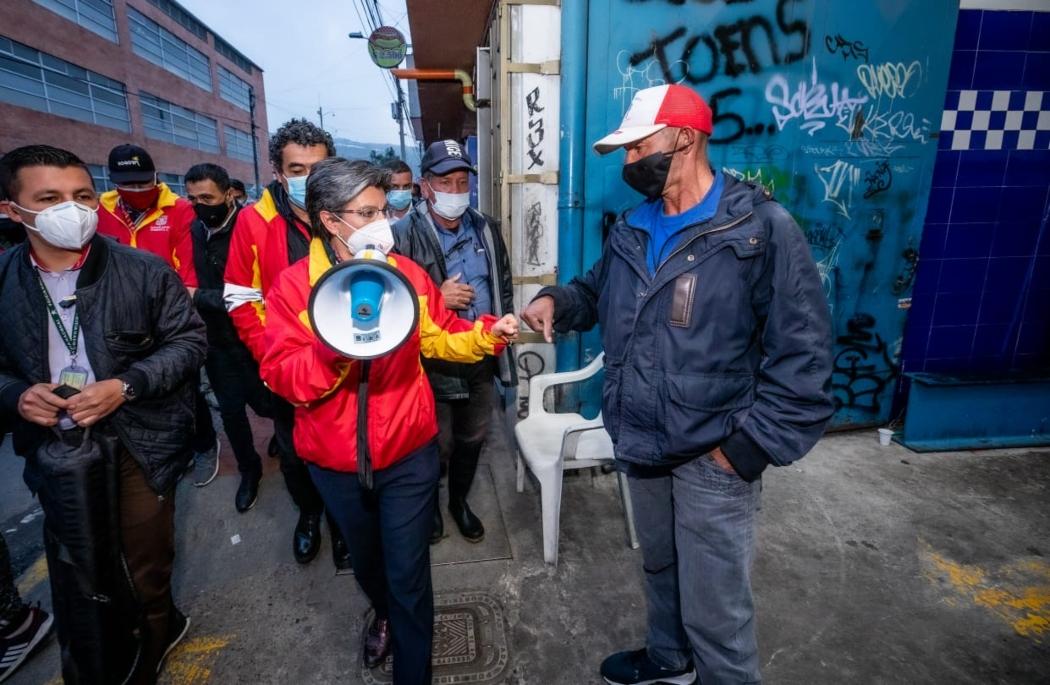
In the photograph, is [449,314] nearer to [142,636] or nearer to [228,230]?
[142,636]

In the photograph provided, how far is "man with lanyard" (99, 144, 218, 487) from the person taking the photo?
3445mm

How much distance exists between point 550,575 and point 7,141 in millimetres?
25175

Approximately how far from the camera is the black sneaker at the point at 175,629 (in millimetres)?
2339

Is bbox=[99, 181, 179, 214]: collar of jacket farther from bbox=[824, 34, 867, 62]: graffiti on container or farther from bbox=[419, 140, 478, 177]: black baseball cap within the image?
bbox=[824, 34, 867, 62]: graffiti on container

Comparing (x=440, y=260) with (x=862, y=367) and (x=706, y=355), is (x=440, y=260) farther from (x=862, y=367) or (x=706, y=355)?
(x=862, y=367)

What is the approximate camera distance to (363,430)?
1.70 metres

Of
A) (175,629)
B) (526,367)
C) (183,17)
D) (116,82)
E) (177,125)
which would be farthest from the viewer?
(183,17)

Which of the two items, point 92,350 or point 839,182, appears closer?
point 92,350

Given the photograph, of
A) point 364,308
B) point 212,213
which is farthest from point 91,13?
point 364,308

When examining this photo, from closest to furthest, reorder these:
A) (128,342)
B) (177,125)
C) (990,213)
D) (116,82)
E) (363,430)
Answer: (363,430) < (128,342) < (990,213) < (116,82) < (177,125)

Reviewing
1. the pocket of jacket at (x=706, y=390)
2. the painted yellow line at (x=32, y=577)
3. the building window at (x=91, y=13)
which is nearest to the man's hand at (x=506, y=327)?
the pocket of jacket at (x=706, y=390)

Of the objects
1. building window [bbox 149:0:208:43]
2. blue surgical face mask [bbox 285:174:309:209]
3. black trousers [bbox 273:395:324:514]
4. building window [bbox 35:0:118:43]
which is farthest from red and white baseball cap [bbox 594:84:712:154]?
building window [bbox 149:0:208:43]

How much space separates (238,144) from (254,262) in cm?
4728

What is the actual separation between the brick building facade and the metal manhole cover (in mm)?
24737
